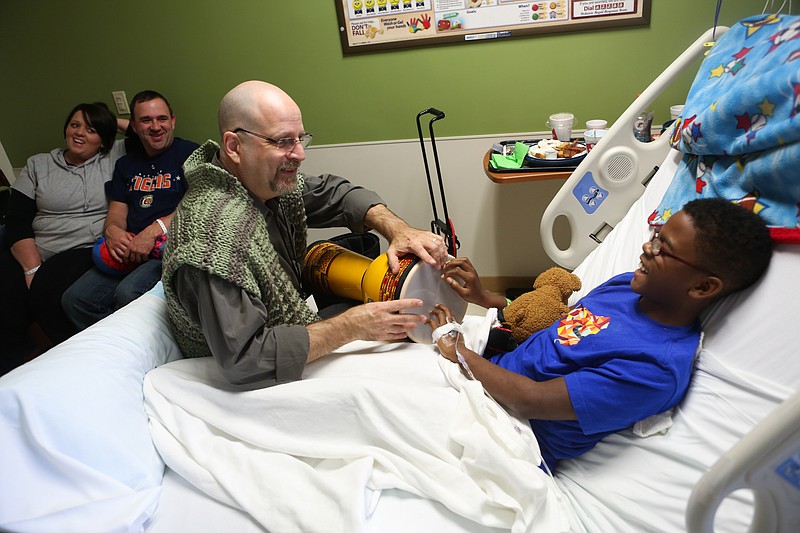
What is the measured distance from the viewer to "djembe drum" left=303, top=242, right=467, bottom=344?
1428 mm

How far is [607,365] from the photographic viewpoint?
1080 mm

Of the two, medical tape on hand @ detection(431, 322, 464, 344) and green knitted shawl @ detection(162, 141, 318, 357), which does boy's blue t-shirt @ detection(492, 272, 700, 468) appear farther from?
green knitted shawl @ detection(162, 141, 318, 357)

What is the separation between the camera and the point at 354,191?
6.18ft

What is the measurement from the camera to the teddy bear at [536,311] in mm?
1423

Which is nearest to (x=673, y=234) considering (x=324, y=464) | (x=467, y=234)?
(x=324, y=464)

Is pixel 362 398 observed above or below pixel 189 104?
below

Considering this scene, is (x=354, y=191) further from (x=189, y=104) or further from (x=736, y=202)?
(x=189, y=104)

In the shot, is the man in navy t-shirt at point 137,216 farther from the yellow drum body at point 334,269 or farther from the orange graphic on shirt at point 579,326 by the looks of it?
the orange graphic on shirt at point 579,326

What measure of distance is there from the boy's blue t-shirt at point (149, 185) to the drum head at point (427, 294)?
5.11 feet

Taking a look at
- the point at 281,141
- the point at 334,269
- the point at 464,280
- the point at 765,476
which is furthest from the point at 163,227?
the point at 765,476

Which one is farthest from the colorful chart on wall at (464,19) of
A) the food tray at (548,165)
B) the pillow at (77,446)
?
the pillow at (77,446)

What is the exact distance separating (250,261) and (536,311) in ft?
2.61

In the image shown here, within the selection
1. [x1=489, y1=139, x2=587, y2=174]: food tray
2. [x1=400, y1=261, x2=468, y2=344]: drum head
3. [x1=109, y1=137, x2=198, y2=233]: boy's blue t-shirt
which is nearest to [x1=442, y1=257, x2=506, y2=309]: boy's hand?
[x1=400, y1=261, x2=468, y2=344]: drum head

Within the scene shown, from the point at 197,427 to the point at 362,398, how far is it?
427 millimetres
